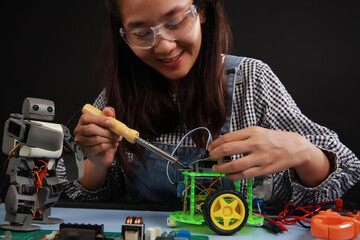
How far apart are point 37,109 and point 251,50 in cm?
135

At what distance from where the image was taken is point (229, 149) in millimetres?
935

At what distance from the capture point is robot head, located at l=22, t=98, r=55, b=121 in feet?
3.09

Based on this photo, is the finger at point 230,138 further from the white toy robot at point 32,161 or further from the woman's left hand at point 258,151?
the white toy robot at point 32,161

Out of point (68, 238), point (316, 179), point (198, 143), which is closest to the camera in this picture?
point (68, 238)

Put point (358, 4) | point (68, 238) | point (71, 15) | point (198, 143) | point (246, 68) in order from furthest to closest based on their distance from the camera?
point (71, 15)
point (358, 4)
point (246, 68)
point (198, 143)
point (68, 238)

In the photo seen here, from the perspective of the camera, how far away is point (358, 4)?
1.99 meters

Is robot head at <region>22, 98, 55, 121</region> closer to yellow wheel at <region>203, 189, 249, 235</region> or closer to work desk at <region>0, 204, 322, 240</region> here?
work desk at <region>0, 204, 322, 240</region>

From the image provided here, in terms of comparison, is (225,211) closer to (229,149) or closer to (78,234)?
(229,149)

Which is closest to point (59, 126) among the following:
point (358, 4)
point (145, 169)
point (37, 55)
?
point (145, 169)

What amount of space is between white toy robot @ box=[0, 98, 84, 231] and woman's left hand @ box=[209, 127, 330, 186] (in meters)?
0.36

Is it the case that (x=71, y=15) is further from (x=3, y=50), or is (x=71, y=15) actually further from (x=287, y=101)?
(x=287, y=101)

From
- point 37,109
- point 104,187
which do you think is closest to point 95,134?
point 37,109

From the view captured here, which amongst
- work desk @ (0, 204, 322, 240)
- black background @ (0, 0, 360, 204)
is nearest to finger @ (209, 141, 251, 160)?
work desk @ (0, 204, 322, 240)

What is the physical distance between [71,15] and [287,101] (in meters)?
1.25
